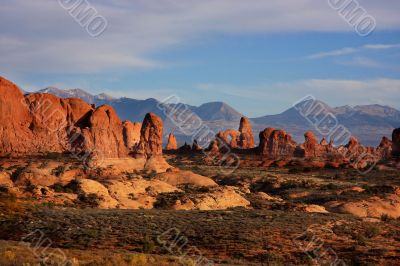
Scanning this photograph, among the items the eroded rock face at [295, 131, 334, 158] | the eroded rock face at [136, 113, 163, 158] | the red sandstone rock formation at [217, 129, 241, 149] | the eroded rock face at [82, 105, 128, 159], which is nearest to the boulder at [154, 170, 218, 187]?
the eroded rock face at [82, 105, 128, 159]

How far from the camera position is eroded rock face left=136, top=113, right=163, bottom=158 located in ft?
248

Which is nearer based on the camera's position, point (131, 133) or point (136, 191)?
point (136, 191)

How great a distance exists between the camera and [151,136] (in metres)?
76.6

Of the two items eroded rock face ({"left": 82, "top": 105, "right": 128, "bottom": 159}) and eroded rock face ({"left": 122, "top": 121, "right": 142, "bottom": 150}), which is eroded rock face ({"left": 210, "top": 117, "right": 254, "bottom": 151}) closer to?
eroded rock face ({"left": 122, "top": 121, "right": 142, "bottom": 150})

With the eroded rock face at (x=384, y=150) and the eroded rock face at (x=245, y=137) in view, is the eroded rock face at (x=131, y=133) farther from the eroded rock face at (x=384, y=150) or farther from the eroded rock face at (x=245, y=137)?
the eroded rock face at (x=384, y=150)

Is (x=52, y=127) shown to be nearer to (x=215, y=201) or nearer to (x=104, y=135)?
A: (x=104, y=135)

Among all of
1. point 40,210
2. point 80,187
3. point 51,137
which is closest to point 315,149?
point 51,137

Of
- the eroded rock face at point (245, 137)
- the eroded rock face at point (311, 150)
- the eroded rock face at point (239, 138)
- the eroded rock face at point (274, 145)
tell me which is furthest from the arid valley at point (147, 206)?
the eroded rock face at point (245, 137)

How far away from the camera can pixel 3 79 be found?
5828 cm

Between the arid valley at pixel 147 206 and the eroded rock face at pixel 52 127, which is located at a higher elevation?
the eroded rock face at pixel 52 127

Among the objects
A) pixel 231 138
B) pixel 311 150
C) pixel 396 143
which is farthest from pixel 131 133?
pixel 396 143

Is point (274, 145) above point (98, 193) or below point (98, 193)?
above

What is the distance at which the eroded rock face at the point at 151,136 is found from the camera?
2972 inches

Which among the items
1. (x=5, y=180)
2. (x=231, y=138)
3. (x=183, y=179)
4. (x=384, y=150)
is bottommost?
(x=5, y=180)
